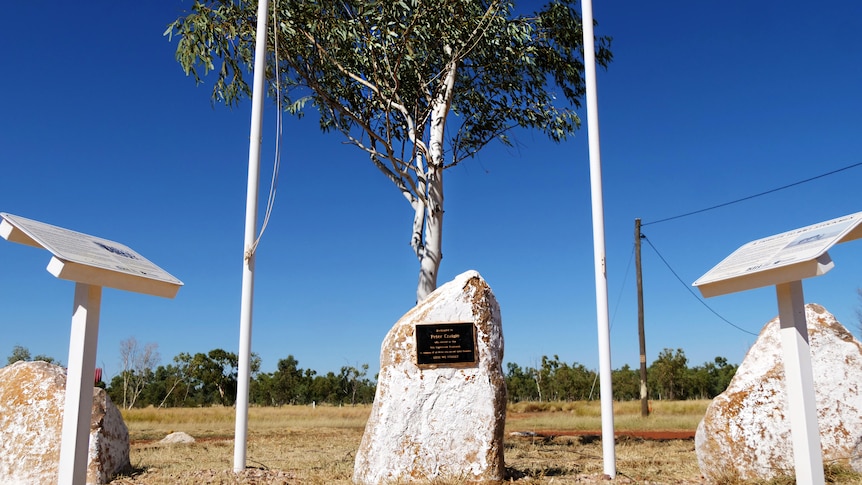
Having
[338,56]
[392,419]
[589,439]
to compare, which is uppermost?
[338,56]

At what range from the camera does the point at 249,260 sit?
855cm

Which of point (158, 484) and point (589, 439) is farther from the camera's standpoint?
point (589, 439)

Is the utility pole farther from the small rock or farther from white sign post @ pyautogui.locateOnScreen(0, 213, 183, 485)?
white sign post @ pyautogui.locateOnScreen(0, 213, 183, 485)

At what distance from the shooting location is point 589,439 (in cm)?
1463

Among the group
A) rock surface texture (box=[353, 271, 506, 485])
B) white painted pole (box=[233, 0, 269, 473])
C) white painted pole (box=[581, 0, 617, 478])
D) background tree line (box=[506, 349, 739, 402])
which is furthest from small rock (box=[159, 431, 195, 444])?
background tree line (box=[506, 349, 739, 402])

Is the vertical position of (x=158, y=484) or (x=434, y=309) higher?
(x=434, y=309)

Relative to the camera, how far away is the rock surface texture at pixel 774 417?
24.1ft

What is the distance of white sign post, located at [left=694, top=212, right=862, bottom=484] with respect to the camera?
17.6 ft

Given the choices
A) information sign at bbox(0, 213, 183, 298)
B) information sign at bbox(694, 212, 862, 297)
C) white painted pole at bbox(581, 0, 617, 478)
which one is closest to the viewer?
information sign at bbox(694, 212, 862, 297)

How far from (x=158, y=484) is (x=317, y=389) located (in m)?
30.8

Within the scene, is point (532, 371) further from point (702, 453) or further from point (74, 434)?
point (74, 434)

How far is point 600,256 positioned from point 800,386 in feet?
9.42

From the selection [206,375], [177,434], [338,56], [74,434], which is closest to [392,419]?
[74,434]

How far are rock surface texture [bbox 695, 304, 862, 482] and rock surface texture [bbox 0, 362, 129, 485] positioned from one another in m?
7.19
